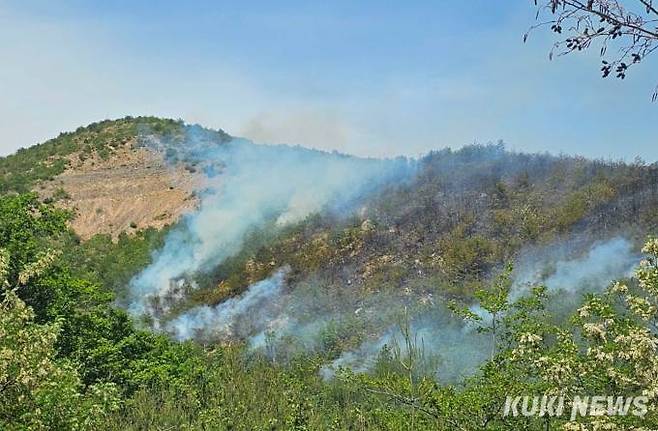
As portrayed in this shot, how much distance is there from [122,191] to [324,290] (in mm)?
26587

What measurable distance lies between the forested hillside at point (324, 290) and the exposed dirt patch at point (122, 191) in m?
0.40

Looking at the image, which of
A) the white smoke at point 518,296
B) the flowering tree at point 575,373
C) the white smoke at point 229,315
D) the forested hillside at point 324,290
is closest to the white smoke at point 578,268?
the white smoke at point 518,296

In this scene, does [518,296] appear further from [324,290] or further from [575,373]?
[575,373]

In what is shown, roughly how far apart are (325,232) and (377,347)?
14155 millimetres

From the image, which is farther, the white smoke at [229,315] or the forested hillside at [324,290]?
the white smoke at [229,315]

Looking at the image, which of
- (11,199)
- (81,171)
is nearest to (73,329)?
(11,199)

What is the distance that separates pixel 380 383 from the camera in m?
10.7

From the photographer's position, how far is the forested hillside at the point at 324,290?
9.06 meters

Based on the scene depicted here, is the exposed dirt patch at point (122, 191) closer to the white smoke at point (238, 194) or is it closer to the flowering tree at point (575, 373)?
the white smoke at point (238, 194)

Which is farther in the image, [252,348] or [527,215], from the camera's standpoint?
[527,215]

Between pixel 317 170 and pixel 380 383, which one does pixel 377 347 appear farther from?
pixel 317 170

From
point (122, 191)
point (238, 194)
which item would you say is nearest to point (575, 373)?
point (238, 194)

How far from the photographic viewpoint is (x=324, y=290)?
3744 cm

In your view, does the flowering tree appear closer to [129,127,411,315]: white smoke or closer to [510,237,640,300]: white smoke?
[510,237,640,300]: white smoke
